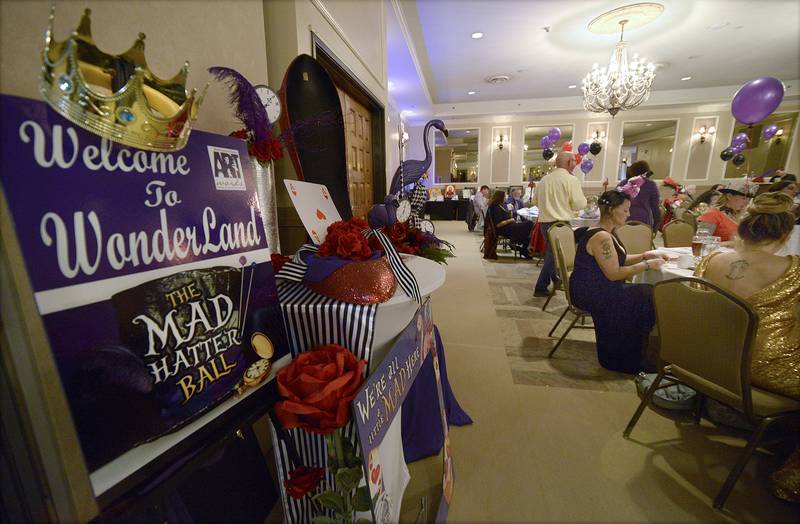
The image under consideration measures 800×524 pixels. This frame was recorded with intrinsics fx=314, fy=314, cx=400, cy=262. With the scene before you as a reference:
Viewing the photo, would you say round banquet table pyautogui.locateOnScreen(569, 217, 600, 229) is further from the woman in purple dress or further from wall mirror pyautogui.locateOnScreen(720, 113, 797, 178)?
wall mirror pyautogui.locateOnScreen(720, 113, 797, 178)

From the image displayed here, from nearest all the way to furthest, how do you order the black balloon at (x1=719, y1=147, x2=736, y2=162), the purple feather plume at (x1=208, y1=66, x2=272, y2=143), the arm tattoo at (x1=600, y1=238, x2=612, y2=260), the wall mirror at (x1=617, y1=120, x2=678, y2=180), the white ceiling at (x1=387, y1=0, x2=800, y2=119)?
the purple feather plume at (x1=208, y1=66, x2=272, y2=143), the arm tattoo at (x1=600, y1=238, x2=612, y2=260), the white ceiling at (x1=387, y1=0, x2=800, y2=119), the black balloon at (x1=719, y1=147, x2=736, y2=162), the wall mirror at (x1=617, y1=120, x2=678, y2=180)

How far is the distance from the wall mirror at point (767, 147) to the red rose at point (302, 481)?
1327cm

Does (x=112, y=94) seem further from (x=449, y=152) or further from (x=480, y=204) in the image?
(x=449, y=152)

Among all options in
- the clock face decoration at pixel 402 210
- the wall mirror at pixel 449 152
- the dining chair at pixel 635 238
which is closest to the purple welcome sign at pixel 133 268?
the clock face decoration at pixel 402 210

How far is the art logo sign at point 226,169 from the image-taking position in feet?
1.96

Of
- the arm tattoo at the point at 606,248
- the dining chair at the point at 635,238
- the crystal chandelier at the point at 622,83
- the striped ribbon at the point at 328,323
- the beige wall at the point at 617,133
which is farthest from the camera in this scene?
the beige wall at the point at 617,133

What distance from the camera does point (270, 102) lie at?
1.14 meters

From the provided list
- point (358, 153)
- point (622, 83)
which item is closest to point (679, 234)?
point (358, 153)

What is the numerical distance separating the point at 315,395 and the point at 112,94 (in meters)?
0.56

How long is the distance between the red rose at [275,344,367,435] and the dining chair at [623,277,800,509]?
138cm

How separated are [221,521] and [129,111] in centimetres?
104

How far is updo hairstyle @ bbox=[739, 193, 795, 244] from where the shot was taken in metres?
1.33

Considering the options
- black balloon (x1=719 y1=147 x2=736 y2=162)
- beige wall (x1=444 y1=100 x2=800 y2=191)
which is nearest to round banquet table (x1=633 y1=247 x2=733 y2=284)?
beige wall (x1=444 y1=100 x2=800 y2=191)

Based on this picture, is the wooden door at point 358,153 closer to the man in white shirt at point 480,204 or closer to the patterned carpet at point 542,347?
the patterned carpet at point 542,347
